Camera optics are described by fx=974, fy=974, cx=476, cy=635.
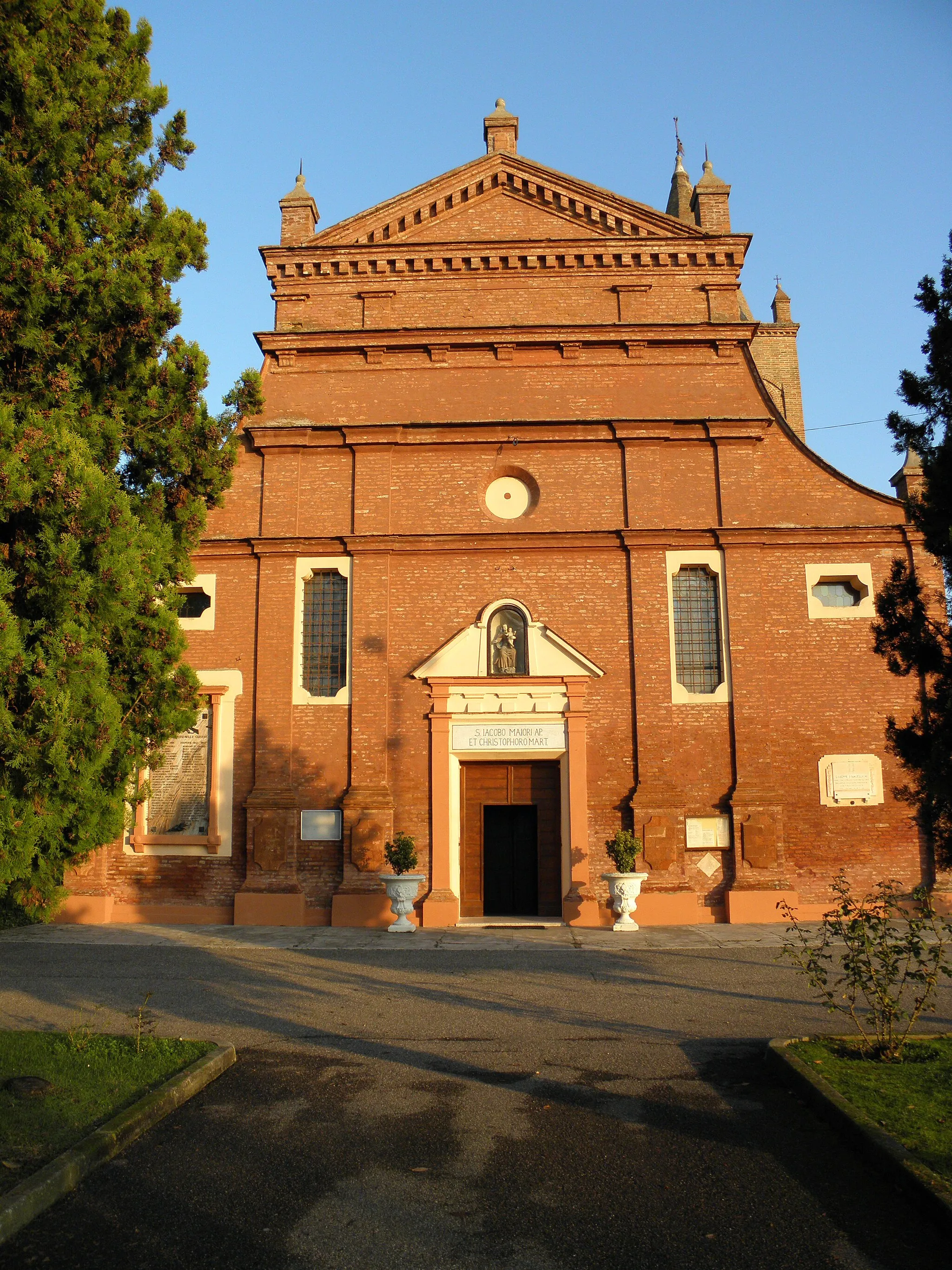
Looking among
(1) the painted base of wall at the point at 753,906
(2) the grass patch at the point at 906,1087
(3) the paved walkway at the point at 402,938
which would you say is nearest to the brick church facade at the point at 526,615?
(1) the painted base of wall at the point at 753,906

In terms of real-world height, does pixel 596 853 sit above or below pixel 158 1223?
above

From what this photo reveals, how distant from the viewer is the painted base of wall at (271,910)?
16.1 meters

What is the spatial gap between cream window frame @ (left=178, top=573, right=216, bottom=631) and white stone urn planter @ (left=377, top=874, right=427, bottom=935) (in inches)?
219

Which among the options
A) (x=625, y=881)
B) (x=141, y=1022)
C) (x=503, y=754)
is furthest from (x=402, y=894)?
(x=141, y=1022)

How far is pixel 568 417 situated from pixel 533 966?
392 inches

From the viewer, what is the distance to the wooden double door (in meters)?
16.8

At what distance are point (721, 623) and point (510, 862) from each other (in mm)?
5601

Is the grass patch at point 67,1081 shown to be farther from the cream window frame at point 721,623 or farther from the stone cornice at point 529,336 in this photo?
the stone cornice at point 529,336

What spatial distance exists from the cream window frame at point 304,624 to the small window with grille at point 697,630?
5.74m

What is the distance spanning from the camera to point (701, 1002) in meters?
10.1

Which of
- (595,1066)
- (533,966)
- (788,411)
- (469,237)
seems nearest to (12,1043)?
(595,1066)

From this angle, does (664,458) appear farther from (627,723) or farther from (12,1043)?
(12,1043)

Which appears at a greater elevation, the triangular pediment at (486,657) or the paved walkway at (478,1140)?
the triangular pediment at (486,657)

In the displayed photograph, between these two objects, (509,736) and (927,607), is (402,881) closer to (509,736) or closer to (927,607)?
(509,736)
